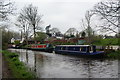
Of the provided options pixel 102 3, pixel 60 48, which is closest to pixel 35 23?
pixel 60 48

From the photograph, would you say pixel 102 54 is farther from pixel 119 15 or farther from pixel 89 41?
pixel 89 41

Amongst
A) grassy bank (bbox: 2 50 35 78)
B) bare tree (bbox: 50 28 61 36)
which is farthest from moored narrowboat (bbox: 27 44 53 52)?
bare tree (bbox: 50 28 61 36)

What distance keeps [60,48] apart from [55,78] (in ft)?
81.4

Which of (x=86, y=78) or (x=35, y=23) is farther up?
(x=35, y=23)

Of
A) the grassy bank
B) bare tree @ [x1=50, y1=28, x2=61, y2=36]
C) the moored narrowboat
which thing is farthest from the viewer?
bare tree @ [x1=50, y1=28, x2=61, y2=36]

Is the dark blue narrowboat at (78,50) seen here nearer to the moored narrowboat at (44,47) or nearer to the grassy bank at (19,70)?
the moored narrowboat at (44,47)

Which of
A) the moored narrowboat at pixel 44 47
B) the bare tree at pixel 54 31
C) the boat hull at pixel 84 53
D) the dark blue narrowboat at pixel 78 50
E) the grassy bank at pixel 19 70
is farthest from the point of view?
the bare tree at pixel 54 31

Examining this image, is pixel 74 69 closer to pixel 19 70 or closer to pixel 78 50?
pixel 19 70

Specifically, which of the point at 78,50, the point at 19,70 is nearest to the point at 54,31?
the point at 78,50

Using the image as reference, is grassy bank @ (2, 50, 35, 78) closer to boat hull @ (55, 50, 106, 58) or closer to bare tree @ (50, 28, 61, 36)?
boat hull @ (55, 50, 106, 58)

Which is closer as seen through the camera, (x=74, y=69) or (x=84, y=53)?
(x=74, y=69)

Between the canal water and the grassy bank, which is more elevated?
the grassy bank

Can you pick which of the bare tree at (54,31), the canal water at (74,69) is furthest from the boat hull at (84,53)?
the bare tree at (54,31)

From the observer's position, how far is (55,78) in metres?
11.8
